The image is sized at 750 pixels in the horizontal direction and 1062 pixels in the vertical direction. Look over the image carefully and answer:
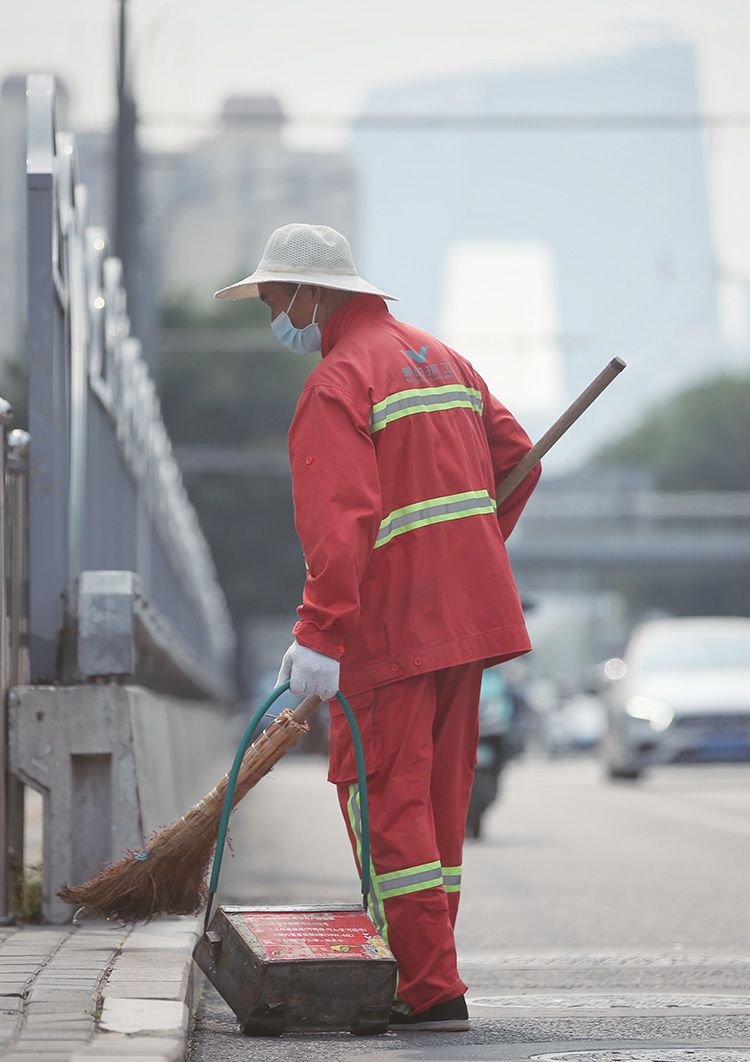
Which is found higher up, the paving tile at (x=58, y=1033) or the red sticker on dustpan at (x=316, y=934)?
the red sticker on dustpan at (x=316, y=934)

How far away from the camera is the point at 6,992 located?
4.92 m

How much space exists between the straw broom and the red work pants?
34cm

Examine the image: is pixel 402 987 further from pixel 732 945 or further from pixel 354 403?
pixel 732 945

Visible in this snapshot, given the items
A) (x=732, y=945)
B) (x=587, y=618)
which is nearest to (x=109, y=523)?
(x=732, y=945)

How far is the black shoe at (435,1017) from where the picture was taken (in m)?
5.36

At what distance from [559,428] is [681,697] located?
580 inches

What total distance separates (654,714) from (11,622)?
13.7 meters

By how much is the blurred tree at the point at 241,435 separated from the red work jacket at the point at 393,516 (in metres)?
52.8

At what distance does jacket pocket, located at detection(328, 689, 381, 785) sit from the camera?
5402 mm

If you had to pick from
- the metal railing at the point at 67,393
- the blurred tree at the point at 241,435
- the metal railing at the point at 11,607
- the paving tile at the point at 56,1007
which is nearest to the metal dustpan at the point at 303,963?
the paving tile at the point at 56,1007

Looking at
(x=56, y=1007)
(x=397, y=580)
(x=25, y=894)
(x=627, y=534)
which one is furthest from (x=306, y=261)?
(x=627, y=534)

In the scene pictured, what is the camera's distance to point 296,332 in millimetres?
5746

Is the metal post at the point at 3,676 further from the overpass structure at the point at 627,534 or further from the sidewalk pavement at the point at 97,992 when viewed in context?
the overpass structure at the point at 627,534

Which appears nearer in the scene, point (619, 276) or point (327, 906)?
point (327, 906)
